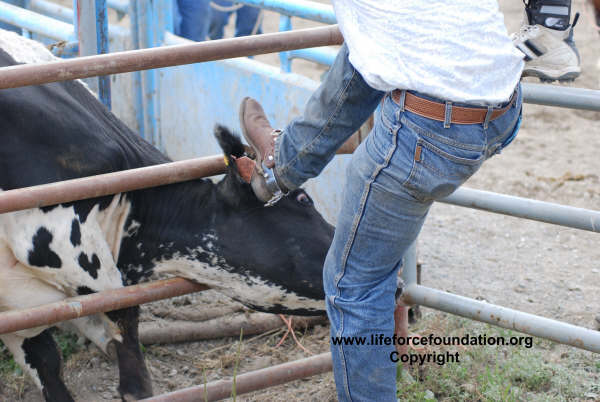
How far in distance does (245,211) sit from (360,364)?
0.75 metres

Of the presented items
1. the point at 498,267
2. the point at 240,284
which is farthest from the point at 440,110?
the point at 498,267

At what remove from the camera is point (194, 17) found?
5992mm

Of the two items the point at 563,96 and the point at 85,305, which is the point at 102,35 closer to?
the point at 85,305

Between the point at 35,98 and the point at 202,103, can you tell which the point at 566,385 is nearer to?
the point at 35,98

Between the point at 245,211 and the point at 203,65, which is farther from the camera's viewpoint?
the point at 203,65

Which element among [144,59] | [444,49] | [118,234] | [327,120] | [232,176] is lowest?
[118,234]

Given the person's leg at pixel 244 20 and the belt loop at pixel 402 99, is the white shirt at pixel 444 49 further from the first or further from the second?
the person's leg at pixel 244 20

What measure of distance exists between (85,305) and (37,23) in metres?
2.46

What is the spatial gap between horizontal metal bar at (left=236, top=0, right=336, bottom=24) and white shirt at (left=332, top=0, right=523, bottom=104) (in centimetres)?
139

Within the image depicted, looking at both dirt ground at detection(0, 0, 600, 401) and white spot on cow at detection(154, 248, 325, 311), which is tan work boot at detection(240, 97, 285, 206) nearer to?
white spot on cow at detection(154, 248, 325, 311)

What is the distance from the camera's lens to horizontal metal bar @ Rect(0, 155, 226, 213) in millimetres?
2016

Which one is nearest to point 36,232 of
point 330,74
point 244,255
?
point 244,255

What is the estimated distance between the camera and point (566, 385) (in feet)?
8.97

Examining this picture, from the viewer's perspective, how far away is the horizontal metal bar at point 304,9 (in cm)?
309
